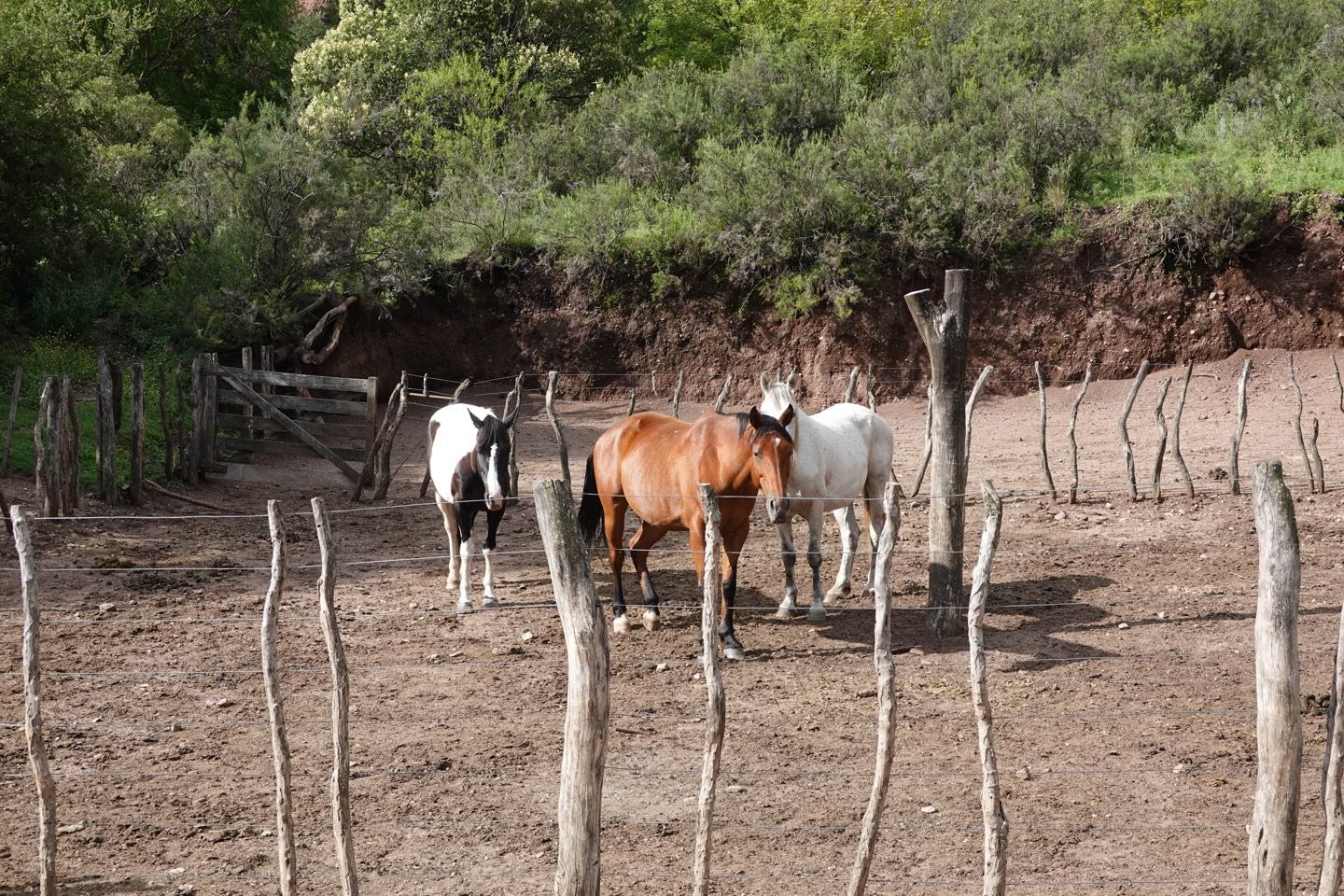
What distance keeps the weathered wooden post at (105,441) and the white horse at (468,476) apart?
4.07 metres

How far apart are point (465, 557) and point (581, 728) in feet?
18.4

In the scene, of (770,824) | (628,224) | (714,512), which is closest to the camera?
(714,512)

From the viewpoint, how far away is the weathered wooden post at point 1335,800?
→ 408cm

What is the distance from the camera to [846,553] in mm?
9891

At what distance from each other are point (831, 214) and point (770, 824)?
58.0 ft

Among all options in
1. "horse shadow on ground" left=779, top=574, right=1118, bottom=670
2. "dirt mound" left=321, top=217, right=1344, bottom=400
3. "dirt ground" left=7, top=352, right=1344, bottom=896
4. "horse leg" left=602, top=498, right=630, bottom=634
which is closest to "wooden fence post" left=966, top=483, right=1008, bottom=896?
"dirt ground" left=7, top=352, right=1344, bottom=896

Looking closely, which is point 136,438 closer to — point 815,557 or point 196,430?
point 196,430

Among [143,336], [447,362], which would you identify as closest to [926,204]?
[447,362]

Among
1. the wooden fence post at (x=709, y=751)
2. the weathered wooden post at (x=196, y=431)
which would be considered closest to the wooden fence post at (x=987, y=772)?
the wooden fence post at (x=709, y=751)

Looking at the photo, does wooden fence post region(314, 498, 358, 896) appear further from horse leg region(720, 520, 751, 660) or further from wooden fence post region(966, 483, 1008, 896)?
horse leg region(720, 520, 751, 660)

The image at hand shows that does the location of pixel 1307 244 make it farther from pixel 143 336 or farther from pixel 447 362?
pixel 143 336

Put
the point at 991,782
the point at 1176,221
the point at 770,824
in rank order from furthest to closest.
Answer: the point at 1176,221
the point at 770,824
the point at 991,782

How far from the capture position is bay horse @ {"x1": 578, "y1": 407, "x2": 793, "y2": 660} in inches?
330

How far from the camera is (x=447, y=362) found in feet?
78.2
